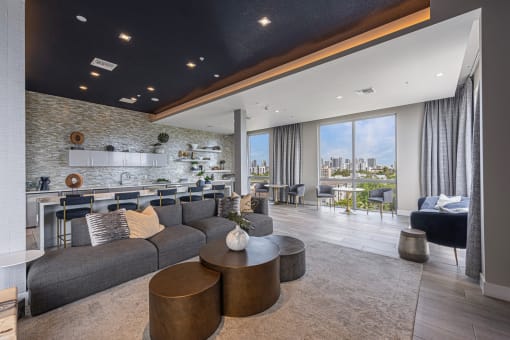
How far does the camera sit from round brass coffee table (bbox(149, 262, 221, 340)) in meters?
1.53

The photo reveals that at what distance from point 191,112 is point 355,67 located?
448cm

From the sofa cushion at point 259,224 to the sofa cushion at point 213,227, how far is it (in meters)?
0.39

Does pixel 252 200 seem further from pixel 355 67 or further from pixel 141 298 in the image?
pixel 355 67

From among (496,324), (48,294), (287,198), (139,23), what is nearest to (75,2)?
(139,23)

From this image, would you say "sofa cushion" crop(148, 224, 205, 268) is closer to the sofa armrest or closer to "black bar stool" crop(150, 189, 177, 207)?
the sofa armrest

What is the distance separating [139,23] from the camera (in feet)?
9.40

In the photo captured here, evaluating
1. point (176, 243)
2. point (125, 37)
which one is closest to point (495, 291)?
point (176, 243)

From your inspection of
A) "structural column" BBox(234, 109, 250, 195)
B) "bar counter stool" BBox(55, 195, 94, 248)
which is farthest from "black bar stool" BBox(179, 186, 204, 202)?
"bar counter stool" BBox(55, 195, 94, 248)

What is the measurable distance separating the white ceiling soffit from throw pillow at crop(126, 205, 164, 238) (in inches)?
123

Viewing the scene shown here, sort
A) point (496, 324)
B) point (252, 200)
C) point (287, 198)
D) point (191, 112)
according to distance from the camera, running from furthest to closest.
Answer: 1. point (287, 198)
2. point (191, 112)
3. point (252, 200)
4. point (496, 324)

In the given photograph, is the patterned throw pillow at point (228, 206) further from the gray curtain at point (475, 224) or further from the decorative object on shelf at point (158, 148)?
the decorative object on shelf at point (158, 148)

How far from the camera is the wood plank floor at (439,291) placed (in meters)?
1.76

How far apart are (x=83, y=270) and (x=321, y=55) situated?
4.18 metres

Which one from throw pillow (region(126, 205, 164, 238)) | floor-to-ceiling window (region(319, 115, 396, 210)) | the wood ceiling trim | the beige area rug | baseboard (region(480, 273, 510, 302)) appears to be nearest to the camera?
the beige area rug
